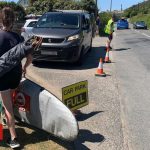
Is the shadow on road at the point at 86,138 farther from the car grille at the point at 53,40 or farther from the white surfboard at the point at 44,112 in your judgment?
the car grille at the point at 53,40

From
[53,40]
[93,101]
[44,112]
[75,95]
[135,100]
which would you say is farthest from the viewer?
[53,40]

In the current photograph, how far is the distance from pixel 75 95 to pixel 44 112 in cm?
134

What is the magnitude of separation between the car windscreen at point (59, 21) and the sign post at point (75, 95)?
677cm

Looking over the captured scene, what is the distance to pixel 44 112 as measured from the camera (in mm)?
5754

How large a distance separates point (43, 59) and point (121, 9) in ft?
550

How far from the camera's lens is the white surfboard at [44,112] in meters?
5.49

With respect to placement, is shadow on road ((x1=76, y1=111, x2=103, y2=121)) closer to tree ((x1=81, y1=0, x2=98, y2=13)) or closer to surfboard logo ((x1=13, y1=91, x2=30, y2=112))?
surfboard logo ((x1=13, y1=91, x2=30, y2=112))

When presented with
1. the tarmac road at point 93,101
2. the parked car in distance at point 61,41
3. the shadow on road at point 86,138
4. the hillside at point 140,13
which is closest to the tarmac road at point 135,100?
the tarmac road at point 93,101

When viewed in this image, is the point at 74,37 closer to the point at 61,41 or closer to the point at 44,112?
the point at 61,41

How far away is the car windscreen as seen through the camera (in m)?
14.0

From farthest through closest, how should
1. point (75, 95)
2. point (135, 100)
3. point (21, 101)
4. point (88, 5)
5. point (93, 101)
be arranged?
point (88, 5) < point (135, 100) < point (93, 101) < point (75, 95) < point (21, 101)

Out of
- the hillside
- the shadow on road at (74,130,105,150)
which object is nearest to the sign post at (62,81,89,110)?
the shadow on road at (74,130,105,150)

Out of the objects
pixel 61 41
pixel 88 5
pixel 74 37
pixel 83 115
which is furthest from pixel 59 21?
pixel 88 5

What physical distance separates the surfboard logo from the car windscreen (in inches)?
313
